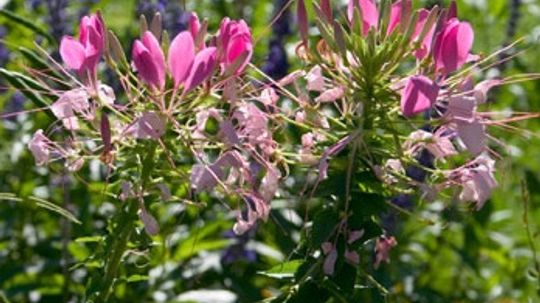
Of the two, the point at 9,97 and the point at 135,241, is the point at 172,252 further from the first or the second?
the point at 135,241

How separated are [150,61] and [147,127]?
68mm

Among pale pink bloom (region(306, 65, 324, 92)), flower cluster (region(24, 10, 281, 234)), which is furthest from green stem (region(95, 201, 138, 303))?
pale pink bloom (region(306, 65, 324, 92))

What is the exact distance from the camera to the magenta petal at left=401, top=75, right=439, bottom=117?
4.26 feet

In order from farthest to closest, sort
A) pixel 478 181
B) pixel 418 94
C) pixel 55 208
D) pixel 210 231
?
pixel 210 231
pixel 55 208
pixel 478 181
pixel 418 94

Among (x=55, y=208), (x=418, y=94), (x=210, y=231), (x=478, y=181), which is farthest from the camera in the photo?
(x=210, y=231)

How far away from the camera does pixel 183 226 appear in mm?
2756

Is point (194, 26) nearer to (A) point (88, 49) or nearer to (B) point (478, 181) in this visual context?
(A) point (88, 49)

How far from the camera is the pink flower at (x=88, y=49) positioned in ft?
4.55

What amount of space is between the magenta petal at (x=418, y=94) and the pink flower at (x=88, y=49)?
326 mm

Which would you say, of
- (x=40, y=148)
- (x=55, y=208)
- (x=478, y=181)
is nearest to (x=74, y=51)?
(x=40, y=148)

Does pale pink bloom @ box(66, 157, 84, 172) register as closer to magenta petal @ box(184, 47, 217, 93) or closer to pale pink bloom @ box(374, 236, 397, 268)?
magenta petal @ box(184, 47, 217, 93)

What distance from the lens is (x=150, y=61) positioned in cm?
134

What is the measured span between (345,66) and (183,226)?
4.51ft

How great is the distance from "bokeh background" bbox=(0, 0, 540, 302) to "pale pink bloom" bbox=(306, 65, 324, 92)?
1.45 ft
